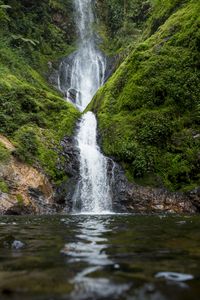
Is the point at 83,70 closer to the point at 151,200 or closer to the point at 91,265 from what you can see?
the point at 151,200

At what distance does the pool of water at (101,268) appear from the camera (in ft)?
11.1

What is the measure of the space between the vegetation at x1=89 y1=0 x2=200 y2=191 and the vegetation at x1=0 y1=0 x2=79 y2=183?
316 cm

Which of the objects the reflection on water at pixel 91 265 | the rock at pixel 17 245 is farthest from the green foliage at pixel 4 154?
the rock at pixel 17 245

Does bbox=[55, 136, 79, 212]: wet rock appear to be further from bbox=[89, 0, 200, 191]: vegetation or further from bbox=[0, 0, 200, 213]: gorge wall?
bbox=[89, 0, 200, 191]: vegetation

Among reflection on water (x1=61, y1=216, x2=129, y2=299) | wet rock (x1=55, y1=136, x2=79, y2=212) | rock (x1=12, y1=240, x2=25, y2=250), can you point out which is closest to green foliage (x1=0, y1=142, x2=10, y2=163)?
wet rock (x1=55, y1=136, x2=79, y2=212)

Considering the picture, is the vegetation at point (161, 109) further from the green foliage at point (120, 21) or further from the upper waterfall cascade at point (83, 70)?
the green foliage at point (120, 21)

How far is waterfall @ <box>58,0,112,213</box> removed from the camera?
18.1 m

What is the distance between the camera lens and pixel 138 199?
57.5 ft

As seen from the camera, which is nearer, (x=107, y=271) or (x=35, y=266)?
(x=107, y=271)

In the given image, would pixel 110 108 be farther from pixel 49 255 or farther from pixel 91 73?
pixel 49 255

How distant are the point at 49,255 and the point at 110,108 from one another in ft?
61.2

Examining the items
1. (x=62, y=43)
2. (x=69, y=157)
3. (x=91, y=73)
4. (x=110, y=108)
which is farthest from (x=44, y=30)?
(x=69, y=157)

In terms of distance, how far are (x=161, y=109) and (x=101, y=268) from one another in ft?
55.8

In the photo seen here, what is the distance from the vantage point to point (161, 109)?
20500 mm
